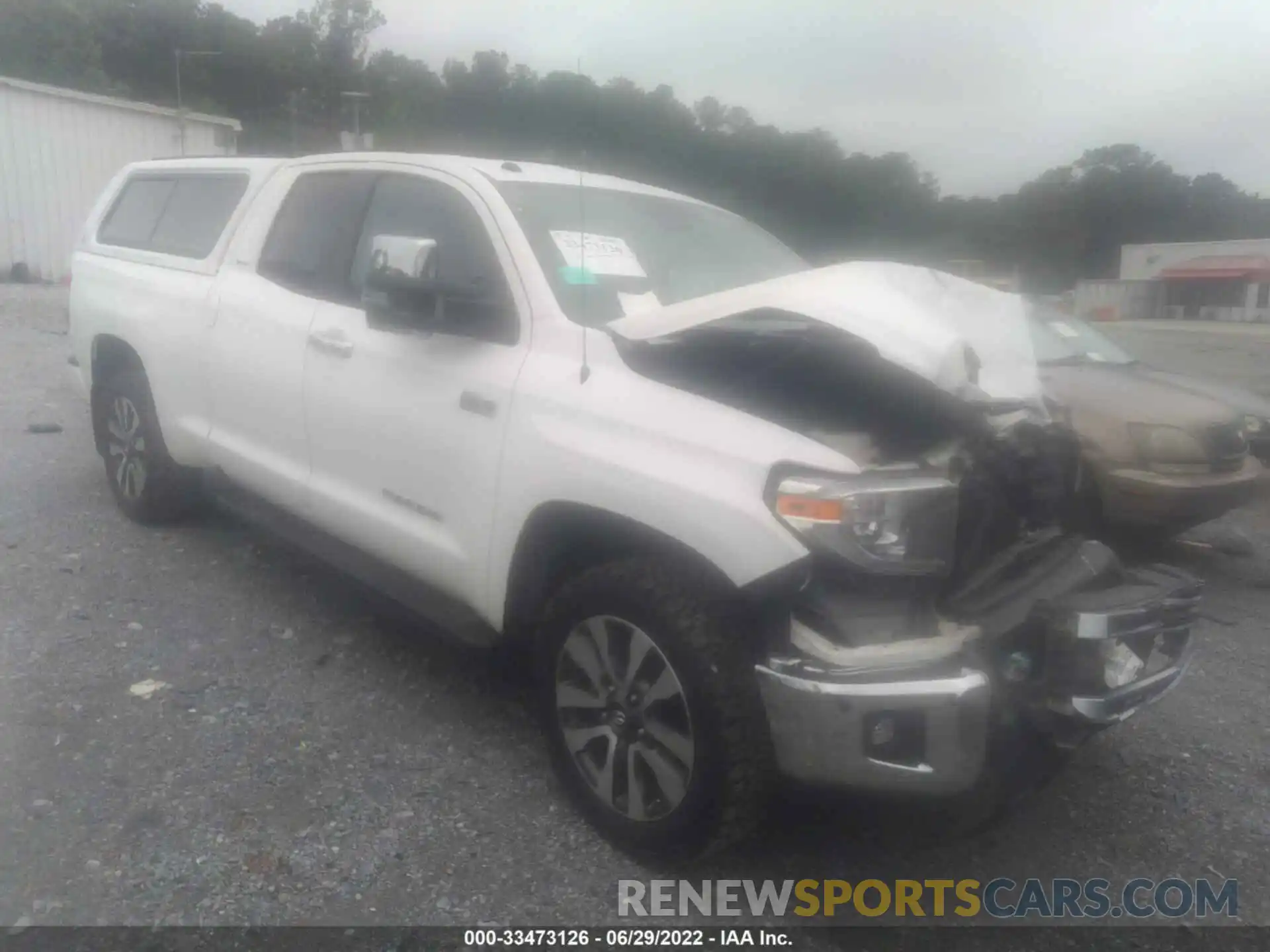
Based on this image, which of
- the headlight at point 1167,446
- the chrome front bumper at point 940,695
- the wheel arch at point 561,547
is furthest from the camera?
the headlight at point 1167,446

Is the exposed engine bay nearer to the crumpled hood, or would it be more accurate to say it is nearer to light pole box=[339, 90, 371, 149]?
the crumpled hood

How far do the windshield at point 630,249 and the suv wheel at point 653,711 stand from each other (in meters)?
0.86

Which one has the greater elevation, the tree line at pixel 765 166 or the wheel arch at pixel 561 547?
the tree line at pixel 765 166

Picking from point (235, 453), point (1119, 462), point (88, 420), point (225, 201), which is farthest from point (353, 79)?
point (88, 420)

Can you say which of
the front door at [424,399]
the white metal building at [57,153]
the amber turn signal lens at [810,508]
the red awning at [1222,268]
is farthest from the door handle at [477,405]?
the white metal building at [57,153]

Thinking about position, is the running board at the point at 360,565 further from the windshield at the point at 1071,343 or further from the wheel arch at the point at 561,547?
the windshield at the point at 1071,343

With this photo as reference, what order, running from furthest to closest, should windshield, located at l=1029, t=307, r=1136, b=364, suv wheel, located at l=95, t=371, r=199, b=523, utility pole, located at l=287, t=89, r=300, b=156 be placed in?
1. suv wheel, located at l=95, t=371, r=199, b=523
2. utility pole, located at l=287, t=89, r=300, b=156
3. windshield, located at l=1029, t=307, r=1136, b=364

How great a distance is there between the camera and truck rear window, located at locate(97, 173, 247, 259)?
4516 millimetres

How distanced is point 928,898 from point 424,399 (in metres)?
2.04

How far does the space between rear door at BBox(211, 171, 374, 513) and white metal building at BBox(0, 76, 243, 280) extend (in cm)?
1518

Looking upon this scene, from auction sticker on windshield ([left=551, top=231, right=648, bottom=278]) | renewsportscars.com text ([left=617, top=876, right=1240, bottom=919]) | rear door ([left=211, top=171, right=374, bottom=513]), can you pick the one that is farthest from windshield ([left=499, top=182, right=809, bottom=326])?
renewsportscars.com text ([left=617, top=876, right=1240, bottom=919])

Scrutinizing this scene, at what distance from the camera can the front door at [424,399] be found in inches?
119

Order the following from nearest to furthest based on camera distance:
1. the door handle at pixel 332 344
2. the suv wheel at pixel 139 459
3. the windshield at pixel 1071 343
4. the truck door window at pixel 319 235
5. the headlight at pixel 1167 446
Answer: the door handle at pixel 332 344, the truck door window at pixel 319 235, the windshield at pixel 1071 343, the suv wheel at pixel 139 459, the headlight at pixel 1167 446

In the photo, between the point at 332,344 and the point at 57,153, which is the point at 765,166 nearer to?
the point at 332,344
